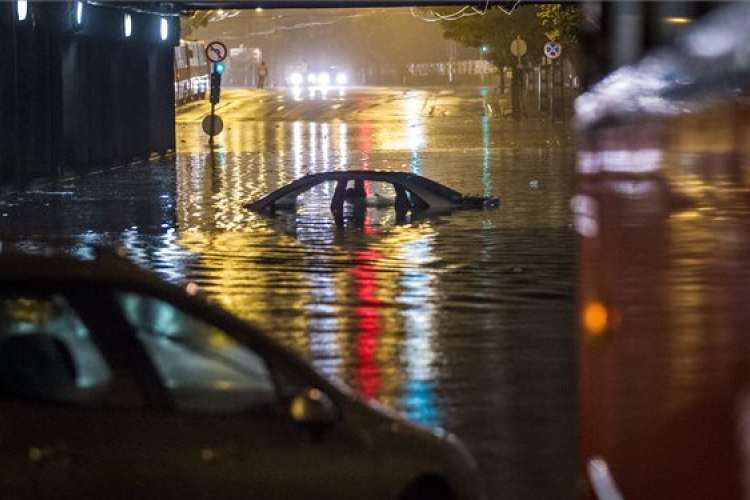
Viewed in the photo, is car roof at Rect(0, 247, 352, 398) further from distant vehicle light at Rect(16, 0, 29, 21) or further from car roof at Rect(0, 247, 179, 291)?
distant vehicle light at Rect(16, 0, 29, 21)

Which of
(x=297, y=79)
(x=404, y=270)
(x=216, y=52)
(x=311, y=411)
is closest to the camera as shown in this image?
(x=311, y=411)

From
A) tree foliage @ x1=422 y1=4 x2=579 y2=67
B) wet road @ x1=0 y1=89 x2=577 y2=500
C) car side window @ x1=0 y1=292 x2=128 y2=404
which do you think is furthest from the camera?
tree foliage @ x1=422 y1=4 x2=579 y2=67

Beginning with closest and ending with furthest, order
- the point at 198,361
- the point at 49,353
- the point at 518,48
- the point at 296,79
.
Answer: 1. the point at 49,353
2. the point at 198,361
3. the point at 518,48
4. the point at 296,79

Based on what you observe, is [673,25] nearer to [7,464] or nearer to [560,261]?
[7,464]

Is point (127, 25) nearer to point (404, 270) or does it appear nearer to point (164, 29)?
point (164, 29)

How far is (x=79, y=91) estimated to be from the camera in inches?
1380

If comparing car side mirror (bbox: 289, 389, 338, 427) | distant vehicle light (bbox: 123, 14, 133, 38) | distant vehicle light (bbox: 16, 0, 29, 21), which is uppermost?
Result: distant vehicle light (bbox: 123, 14, 133, 38)

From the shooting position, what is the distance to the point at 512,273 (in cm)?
1842

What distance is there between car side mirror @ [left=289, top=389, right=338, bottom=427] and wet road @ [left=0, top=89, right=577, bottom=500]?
104cm

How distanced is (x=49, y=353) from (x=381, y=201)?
21.9 metres

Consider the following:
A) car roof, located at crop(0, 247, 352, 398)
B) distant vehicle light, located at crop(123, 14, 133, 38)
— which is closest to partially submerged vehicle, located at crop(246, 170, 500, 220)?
distant vehicle light, located at crop(123, 14, 133, 38)

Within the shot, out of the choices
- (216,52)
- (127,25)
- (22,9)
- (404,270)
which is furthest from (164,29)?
(404,270)

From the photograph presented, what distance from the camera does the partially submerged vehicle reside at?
2598 centimetres

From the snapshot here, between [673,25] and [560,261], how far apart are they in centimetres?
1460
